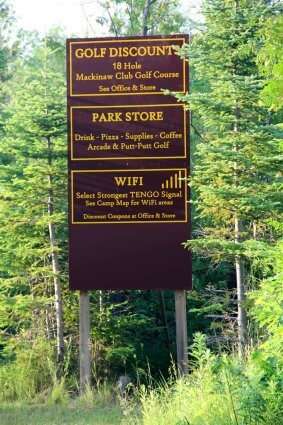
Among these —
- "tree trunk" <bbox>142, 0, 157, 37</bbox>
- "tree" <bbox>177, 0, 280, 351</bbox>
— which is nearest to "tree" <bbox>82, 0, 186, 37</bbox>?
"tree trunk" <bbox>142, 0, 157, 37</bbox>

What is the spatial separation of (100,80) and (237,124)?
211 centimetres

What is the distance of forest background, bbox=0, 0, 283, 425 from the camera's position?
10766 millimetres

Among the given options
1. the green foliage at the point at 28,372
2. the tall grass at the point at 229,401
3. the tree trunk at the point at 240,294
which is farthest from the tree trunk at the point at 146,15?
the tall grass at the point at 229,401

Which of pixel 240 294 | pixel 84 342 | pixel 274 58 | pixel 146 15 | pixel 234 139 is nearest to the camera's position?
pixel 274 58

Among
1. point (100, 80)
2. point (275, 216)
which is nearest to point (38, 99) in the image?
point (100, 80)

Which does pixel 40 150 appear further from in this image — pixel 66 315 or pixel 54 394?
pixel 54 394

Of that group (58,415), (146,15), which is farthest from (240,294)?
(146,15)

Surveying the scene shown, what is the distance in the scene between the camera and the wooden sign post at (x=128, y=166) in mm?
12758

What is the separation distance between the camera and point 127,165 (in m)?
12.8

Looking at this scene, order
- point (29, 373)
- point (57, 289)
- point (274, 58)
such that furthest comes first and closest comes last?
1. point (57, 289)
2. point (29, 373)
3. point (274, 58)

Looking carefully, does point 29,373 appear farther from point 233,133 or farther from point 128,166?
point 233,133

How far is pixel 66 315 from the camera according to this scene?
Result: 47.8ft

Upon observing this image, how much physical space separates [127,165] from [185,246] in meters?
1.55

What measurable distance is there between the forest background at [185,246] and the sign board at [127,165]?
370 millimetres
